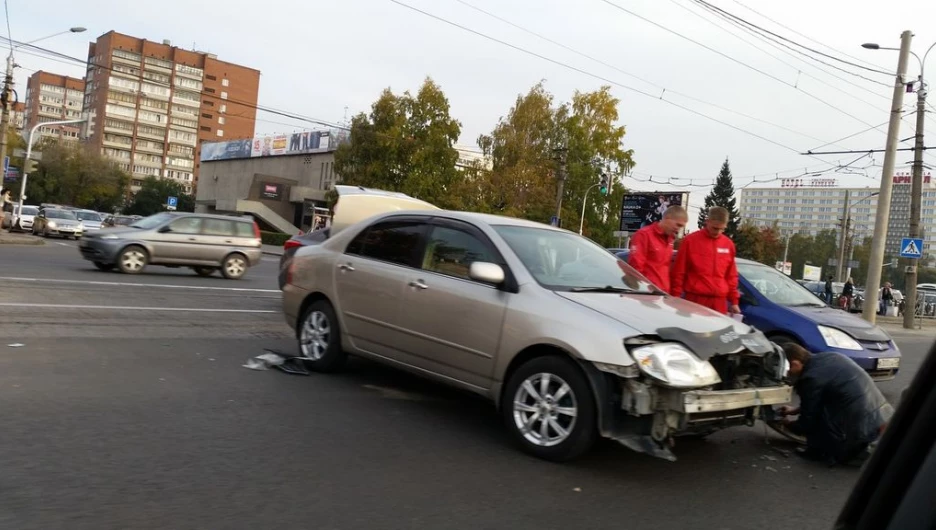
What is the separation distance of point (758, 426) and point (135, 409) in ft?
17.0

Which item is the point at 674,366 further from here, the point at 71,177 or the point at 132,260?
the point at 71,177

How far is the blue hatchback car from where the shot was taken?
8469mm

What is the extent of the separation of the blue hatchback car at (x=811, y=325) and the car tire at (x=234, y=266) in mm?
12706

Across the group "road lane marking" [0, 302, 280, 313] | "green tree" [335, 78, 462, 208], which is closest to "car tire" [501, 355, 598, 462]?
"road lane marking" [0, 302, 280, 313]

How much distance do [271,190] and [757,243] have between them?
49164 mm

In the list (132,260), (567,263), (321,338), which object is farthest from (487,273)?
(132,260)

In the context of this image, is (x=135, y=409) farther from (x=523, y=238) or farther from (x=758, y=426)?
(x=758, y=426)

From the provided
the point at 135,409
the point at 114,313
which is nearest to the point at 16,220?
the point at 114,313

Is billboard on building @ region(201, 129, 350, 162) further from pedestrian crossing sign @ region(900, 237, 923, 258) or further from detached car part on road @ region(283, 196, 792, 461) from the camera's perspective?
detached car part on road @ region(283, 196, 792, 461)

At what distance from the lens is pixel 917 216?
27.7 meters

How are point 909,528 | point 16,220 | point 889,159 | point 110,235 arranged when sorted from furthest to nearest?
point 16,220 → point 889,159 → point 110,235 → point 909,528

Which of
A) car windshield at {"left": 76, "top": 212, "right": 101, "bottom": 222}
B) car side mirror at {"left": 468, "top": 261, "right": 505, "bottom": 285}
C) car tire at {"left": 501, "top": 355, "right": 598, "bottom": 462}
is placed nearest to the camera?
car tire at {"left": 501, "top": 355, "right": 598, "bottom": 462}

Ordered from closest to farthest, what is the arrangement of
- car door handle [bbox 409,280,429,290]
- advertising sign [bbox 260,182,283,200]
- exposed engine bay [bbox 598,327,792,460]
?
exposed engine bay [bbox 598,327,792,460] < car door handle [bbox 409,280,429,290] < advertising sign [bbox 260,182,283,200]

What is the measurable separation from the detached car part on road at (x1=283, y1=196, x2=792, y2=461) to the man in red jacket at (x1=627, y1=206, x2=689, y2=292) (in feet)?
4.44
